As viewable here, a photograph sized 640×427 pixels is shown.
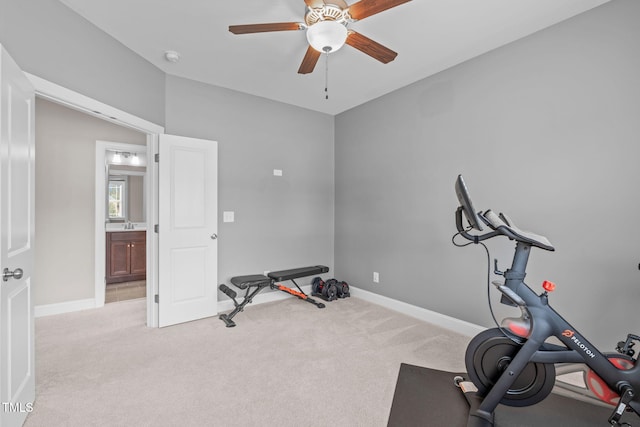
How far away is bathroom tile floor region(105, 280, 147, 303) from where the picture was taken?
431 centimetres

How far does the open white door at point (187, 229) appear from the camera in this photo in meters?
3.26

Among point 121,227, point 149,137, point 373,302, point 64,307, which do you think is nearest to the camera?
point 149,137

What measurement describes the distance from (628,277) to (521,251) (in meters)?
1.08

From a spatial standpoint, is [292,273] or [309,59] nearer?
[309,59]

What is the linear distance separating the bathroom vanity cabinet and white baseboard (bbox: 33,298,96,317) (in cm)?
121

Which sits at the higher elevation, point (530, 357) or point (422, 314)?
point (530, 357)

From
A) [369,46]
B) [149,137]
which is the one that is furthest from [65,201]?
[369,46]

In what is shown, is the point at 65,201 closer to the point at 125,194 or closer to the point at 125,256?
the point at 125,256

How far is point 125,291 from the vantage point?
15.2ft

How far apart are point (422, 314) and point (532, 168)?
1.90 metres

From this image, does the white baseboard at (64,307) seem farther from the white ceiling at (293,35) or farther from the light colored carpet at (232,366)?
the white ceiling at (293,35)

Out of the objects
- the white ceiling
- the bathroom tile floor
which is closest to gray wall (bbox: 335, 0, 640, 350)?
the white ceiling

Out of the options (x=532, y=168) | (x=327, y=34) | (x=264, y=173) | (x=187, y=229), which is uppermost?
(x=327, y=34)

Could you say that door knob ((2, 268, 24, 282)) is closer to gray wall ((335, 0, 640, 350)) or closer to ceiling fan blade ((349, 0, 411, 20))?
ceiling fan blade ((349, 0, 411, 20))
